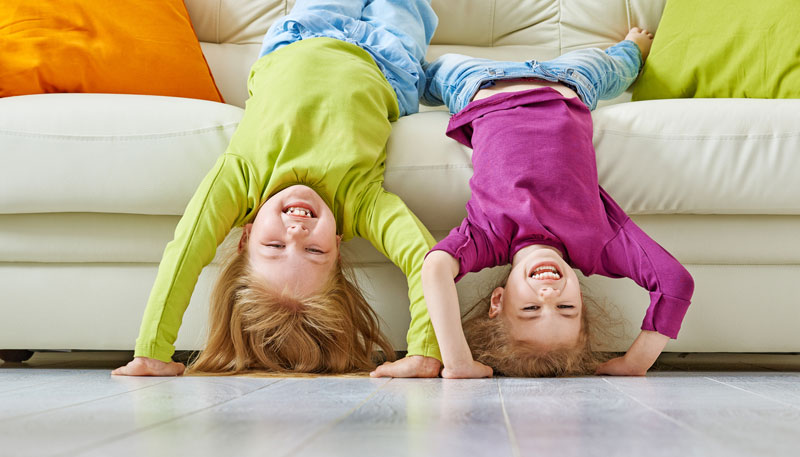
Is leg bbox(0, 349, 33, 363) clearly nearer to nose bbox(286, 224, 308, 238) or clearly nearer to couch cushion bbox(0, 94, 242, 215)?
couch cushion bbox(0, 94, 242, 215)

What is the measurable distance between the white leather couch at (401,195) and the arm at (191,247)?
0.09 metres

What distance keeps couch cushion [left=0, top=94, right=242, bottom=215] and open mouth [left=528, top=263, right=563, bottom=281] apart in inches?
25.6

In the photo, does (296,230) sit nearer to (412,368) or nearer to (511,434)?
(412,368)

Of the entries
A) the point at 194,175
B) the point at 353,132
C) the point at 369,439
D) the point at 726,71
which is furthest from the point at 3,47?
the point at 726,71

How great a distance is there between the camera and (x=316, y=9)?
1.80 meters

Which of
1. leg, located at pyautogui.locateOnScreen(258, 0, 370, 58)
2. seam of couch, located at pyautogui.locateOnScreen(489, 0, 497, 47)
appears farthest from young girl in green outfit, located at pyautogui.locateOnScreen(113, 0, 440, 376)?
seam of couch, located at pyautogui.locateOnScreen(489, 0, 497, 47)

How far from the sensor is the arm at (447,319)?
1.13m

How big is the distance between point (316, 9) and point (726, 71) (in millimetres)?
1010

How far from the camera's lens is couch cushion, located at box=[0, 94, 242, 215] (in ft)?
4.43

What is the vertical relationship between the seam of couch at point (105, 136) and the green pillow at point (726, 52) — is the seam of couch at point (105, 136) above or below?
below

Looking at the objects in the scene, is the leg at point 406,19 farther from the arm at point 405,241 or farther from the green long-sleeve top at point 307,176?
the arm at point 405,241

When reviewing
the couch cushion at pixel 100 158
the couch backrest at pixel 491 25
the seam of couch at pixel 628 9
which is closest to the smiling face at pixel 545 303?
the couch cushion at pixel 100 158

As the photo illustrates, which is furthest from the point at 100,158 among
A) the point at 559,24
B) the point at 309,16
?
the point at 559,24

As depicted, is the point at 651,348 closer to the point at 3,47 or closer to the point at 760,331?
the point at 760,331
